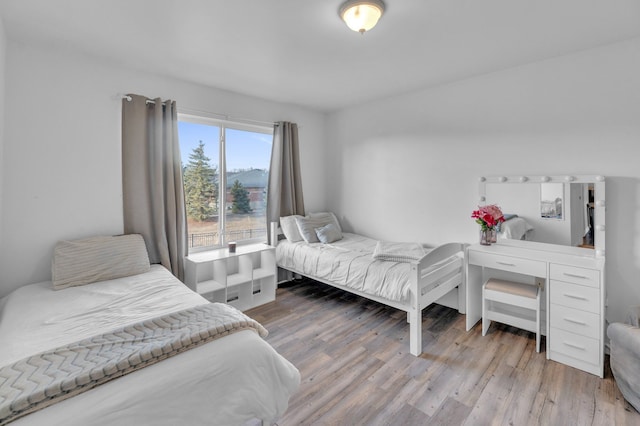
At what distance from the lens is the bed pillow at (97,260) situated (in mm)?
2355

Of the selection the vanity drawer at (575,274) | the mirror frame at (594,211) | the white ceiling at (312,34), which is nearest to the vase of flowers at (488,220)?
the mirror frame at (594,211)

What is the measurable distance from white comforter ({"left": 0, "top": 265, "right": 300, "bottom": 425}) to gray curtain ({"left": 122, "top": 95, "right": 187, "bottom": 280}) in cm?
89

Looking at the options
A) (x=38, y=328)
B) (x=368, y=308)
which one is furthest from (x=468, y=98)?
(x=38, y=328)

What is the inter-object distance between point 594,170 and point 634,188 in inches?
11.0

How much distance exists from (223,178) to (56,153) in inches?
60.0

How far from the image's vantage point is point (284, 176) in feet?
13.5

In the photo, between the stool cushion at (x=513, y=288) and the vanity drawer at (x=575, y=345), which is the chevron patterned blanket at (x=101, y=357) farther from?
the vanity drawer at (x=575, y=345)

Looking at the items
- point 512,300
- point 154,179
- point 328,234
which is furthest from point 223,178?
point 512,300

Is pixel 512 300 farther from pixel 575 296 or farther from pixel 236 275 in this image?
pixel 236 275

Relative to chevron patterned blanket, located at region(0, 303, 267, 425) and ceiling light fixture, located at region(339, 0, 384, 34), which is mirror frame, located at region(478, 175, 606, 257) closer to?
ceiling light fixture, located at region(339, 0, 384, 34)

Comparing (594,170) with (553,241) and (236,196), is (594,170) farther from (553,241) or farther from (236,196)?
(236,196)

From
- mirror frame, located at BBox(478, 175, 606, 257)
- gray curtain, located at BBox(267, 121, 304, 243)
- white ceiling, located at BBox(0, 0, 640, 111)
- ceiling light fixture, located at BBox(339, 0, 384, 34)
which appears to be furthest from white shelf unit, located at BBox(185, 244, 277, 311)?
mirror frame, located at BBox(478, 175, 606, 257)

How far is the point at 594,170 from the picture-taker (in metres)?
2.48

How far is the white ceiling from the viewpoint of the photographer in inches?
75.1
